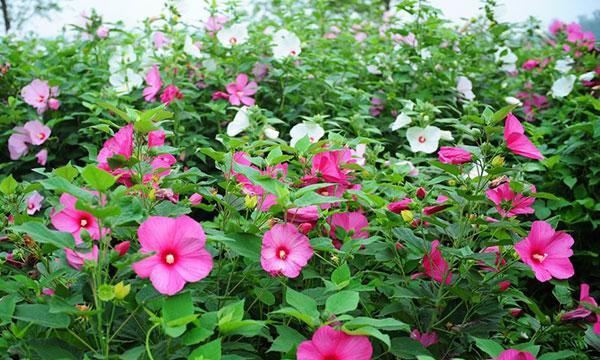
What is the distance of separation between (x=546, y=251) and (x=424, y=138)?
969 millimetres

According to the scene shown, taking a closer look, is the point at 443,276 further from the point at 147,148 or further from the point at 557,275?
the point at 147,148

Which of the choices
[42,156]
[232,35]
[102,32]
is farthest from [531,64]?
[42,156]

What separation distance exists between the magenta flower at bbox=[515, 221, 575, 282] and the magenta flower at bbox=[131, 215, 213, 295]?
2.08 ft

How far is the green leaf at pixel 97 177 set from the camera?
0.96 m

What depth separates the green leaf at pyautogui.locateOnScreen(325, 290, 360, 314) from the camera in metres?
1.02

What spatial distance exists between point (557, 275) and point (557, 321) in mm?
94

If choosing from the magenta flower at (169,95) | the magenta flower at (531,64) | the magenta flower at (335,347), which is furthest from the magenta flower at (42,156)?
the magenta flower at (531,64)

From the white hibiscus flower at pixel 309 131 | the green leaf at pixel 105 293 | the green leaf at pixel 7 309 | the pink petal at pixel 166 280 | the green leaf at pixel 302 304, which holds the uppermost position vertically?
the green leaf at pixel 105 293

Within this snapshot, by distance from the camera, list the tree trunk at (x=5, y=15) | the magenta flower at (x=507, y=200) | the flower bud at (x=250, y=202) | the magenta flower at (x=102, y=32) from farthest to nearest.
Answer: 1. the tree trunk at (x=5, y=15)
2. the magenta flower at (x=102, y=32)
3. the magenta flower at (x=507, y=200)
4. the flower bud at (x=250, y=202)

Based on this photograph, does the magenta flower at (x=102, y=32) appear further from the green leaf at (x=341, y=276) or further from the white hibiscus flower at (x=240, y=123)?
the green leaf at (x=341, y=276)

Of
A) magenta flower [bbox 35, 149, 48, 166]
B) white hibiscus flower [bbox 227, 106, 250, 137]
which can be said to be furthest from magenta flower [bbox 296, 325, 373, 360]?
magenta flower [bbox 35, 149, 48, 166]

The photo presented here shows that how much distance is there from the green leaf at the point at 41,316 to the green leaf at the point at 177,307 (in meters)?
0.17

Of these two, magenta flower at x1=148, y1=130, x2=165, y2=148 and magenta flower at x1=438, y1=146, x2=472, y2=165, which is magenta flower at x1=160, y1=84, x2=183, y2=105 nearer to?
magenta flower at x1=148, y1=130, x2=165, y2=148

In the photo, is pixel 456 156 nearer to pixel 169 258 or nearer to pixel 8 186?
pixel 169 258
